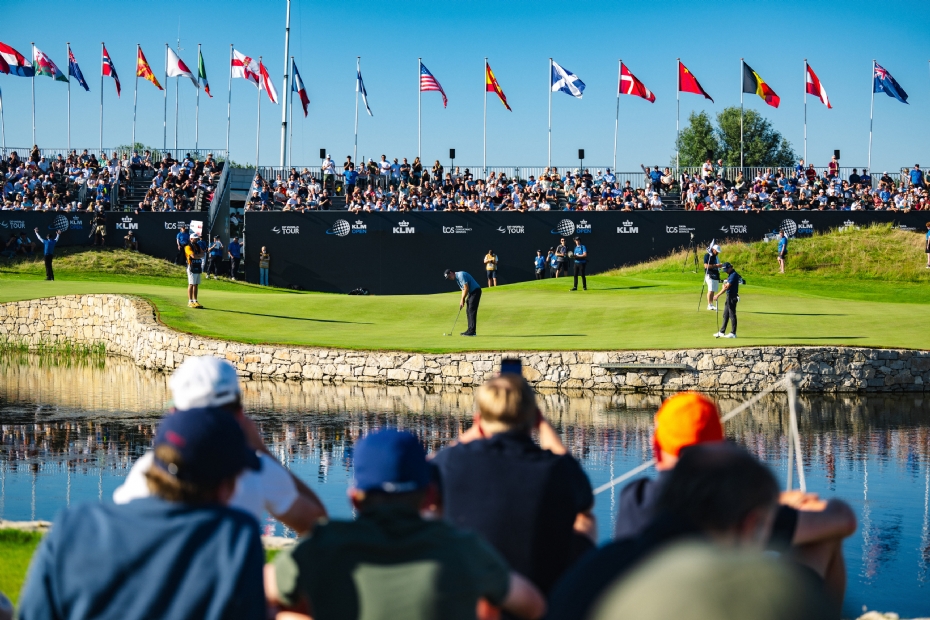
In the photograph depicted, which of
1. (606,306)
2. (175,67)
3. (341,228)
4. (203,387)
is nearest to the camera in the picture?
(203,387)

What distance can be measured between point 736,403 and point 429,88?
30.2m

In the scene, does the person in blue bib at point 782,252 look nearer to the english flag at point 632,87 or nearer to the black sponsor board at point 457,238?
the black sponsor board at point 457,238

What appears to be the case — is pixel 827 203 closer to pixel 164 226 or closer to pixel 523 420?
pixel 164 226

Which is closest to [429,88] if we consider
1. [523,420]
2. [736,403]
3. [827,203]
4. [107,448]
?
[827,203]

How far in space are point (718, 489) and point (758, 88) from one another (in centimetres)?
4510

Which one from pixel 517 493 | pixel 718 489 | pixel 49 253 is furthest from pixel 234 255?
pixel 718 489

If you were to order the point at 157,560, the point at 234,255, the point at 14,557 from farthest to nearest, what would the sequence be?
the point at 234,255 → the point at 14,557 → the point at 157,560

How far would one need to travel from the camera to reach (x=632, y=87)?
149 feet

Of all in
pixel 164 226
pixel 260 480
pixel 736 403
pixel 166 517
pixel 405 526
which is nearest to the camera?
pixel 166 517

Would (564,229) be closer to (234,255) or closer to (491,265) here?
(491,265)

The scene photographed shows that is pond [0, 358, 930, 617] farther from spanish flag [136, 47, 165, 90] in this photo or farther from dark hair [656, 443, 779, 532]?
spanish flag [136, 47, 165, 90]

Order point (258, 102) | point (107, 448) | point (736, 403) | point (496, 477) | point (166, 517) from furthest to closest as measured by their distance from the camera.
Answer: point (258, 102), point (736, 403), point (107, 448), point (496, 477), point (166, 517)

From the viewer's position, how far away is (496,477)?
4.16m

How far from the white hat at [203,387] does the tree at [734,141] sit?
3720 inches
